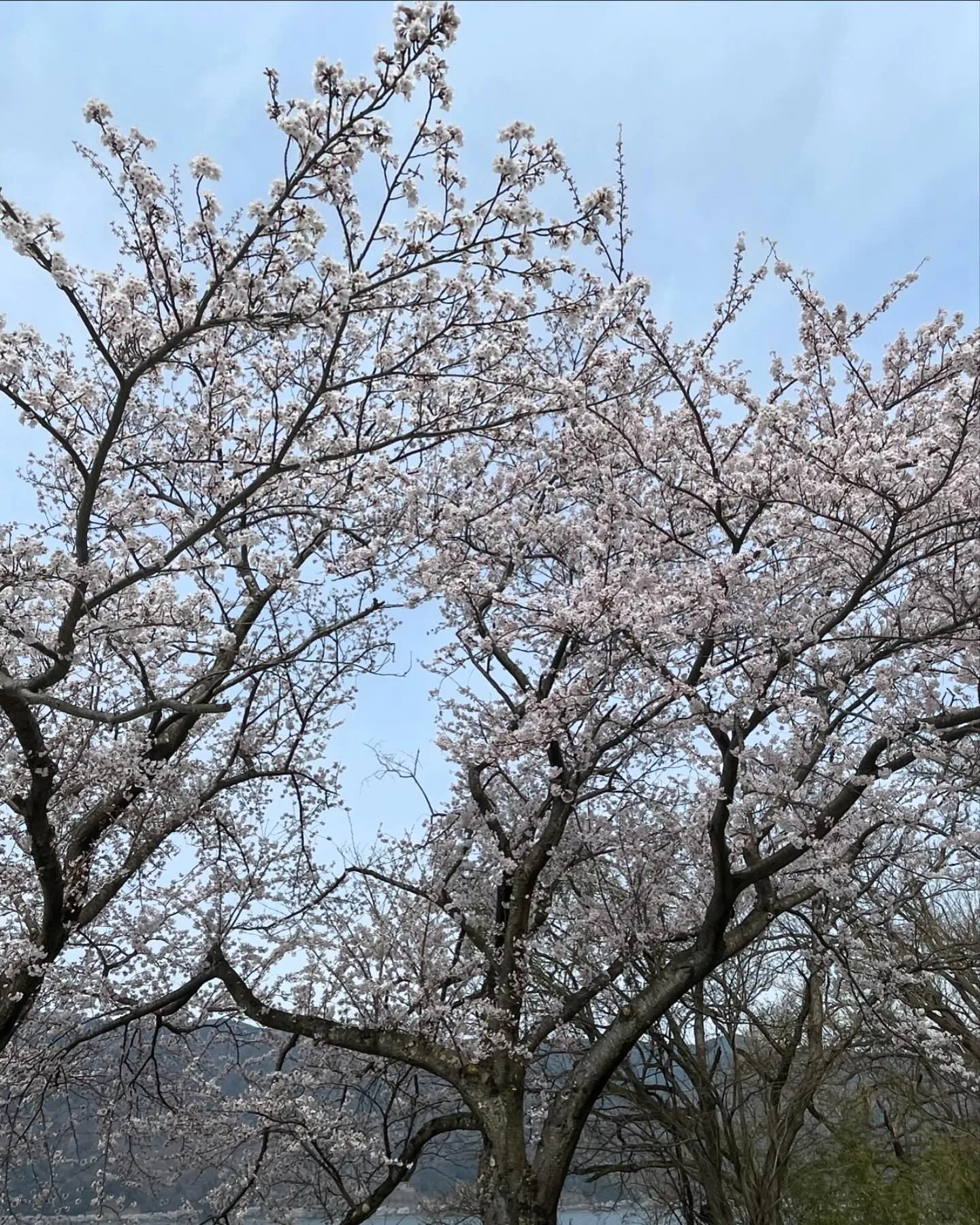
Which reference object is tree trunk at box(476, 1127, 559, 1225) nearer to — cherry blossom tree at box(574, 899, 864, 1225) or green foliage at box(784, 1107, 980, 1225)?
cherry blossom tree at box(574, 899, 864, 1225)

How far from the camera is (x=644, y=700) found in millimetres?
7125

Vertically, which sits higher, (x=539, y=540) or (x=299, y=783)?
(x=539, y=540)

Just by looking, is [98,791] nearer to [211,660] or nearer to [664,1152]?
[211,660]

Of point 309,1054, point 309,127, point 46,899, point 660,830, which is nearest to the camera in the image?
point 309,127

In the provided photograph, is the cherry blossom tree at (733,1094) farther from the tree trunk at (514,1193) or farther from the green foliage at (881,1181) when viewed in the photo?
the tree trunk at (514,1193)

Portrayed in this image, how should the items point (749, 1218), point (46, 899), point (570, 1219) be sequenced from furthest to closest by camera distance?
point (570, 1219) < point (749, 1218) < point (46, 899)

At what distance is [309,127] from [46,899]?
5.41 m

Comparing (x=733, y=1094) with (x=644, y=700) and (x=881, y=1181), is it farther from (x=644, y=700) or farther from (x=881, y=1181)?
(x=644, y=700)

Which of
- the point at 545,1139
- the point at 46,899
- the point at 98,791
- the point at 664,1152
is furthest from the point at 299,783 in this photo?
the point at 664,1152

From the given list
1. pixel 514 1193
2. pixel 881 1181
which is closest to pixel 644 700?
pixel 514 1193

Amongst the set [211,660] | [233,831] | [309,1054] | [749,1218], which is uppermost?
[211,660]

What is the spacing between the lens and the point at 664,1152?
8852 mm

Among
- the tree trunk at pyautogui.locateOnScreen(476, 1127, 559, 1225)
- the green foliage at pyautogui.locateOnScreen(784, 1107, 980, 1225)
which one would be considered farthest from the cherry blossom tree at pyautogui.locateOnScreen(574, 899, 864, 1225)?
the tree trunk at pyautogui.locateOnScreen(476, 1127, 559, 1225)

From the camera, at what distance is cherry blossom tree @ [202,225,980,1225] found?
20.2ft
